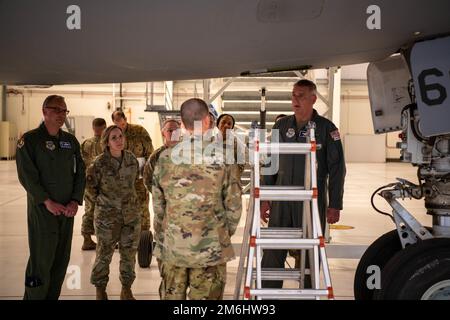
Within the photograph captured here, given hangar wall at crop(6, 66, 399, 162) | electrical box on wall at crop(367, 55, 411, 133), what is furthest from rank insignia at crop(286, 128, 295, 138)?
hangar wall at crop(6, 66, 399, 162)

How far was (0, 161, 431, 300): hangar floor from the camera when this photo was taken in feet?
20.5

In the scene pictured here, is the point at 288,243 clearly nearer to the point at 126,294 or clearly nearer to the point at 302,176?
the point at 302,176

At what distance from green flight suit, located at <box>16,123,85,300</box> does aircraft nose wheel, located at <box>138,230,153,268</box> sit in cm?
203

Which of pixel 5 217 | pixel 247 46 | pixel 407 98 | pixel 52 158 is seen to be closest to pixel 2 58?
pixel 52 158

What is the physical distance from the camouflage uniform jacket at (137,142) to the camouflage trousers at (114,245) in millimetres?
2746

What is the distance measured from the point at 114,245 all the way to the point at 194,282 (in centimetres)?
195

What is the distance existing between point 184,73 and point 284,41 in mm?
816

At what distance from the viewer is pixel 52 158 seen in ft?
16.8

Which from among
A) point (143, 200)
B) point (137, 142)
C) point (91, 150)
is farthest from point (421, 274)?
point (91, 150)

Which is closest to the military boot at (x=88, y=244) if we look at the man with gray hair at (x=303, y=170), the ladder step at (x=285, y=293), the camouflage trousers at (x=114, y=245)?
the camouflage trousers at (x=114, y=245)

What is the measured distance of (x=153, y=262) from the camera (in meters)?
7.68

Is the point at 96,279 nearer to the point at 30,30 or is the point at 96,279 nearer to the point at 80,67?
the point at 80,67

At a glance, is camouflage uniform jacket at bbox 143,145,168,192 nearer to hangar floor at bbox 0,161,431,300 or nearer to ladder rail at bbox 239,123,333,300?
hangar floor at bbox 0,161,431,300

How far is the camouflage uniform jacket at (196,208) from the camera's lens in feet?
12.0
